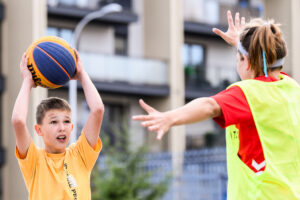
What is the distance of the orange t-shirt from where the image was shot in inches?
227

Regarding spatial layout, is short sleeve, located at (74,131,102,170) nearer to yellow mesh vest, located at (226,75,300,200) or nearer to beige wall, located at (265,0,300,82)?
yellow mesh vest, located at (226,75,300,200)

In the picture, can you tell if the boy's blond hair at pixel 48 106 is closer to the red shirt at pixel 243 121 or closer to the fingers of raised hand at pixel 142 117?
the red shirt at pixel 243 121

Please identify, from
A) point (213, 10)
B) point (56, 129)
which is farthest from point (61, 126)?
point (213, 10)

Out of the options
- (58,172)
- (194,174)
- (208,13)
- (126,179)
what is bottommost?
(194,174)

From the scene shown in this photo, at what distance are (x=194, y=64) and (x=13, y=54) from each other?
31.9 ft

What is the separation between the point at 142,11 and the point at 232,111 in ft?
92.2

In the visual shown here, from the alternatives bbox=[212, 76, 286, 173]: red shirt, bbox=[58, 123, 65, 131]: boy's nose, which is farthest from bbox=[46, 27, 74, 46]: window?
bbox=[212, 76, 286, 173]: red shirt

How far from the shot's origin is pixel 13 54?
27.2 meters

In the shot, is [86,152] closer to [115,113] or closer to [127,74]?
[127,74]

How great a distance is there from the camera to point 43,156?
19.6 ft

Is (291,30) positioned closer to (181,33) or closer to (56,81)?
(181,33)

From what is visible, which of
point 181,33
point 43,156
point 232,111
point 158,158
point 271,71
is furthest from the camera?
point 181,33

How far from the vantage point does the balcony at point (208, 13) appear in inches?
1308

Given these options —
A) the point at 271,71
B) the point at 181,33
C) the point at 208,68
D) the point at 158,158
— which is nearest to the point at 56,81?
the point at 271,71
